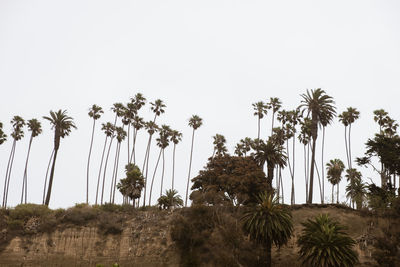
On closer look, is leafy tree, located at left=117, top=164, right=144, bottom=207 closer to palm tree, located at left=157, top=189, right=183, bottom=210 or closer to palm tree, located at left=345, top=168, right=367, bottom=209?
palm tree, located at left=157, top=189, right=183, bottom=210

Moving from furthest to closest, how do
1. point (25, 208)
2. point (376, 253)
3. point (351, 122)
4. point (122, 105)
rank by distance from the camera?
point (122, 105) < point (351, 122) < point (25, 208) < point (376, 253)

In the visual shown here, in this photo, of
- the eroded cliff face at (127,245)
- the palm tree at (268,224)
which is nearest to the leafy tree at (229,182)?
the eroded cliff face at (127,245)

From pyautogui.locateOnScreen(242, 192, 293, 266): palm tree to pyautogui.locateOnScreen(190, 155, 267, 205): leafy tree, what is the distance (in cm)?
879

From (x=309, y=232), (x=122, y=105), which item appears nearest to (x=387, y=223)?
(x=309, y=232)

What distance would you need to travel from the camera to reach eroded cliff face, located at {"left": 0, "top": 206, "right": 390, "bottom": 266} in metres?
46.8

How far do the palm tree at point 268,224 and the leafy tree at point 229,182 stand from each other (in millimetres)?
8793

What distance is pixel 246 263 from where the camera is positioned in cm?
4409

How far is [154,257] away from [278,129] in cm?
4534

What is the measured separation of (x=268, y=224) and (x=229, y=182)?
13.3 m

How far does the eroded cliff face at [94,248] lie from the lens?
4722 centimetres

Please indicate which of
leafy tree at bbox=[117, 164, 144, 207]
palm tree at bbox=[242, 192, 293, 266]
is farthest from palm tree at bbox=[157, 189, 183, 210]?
palm tree at bbox=[242, 192, 293, 266]

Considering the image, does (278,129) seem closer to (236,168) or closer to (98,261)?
(236,168)

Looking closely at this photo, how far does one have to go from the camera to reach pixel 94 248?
49.5m

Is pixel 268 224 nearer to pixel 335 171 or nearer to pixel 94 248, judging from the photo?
pixel 94 248
